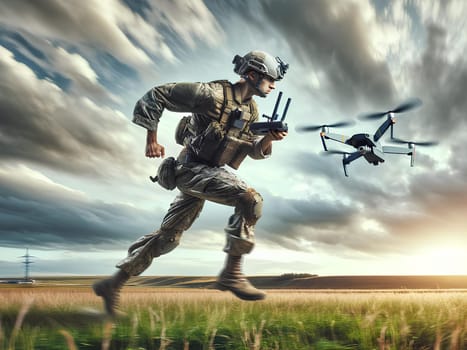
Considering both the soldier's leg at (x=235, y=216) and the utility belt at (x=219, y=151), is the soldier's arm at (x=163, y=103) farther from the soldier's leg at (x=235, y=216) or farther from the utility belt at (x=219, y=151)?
the soldier's leg at (x=235, y=216)

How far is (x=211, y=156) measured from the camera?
5020 millimetres

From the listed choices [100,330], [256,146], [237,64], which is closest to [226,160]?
[256,146]

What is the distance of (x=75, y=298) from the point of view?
19.7 ft

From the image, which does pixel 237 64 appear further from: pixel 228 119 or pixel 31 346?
pixel 31 346

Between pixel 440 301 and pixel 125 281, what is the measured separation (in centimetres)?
391

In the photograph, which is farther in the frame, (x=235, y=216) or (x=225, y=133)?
(x=225, y=133)

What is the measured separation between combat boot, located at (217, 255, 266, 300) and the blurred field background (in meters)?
0.19

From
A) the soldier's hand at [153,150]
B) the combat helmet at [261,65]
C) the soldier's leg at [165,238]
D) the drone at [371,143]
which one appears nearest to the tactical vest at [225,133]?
the combat helmet at [261,65]

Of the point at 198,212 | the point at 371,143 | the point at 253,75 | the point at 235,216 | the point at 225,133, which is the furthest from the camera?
the point at 371,143

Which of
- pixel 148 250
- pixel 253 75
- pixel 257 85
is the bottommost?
pixel 148 250

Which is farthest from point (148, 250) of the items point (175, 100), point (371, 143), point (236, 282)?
point (371, 143)

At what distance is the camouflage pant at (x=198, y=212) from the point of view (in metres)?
4.71

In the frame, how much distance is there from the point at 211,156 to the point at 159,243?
1.29m

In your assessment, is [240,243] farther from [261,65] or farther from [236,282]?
[261,65]
